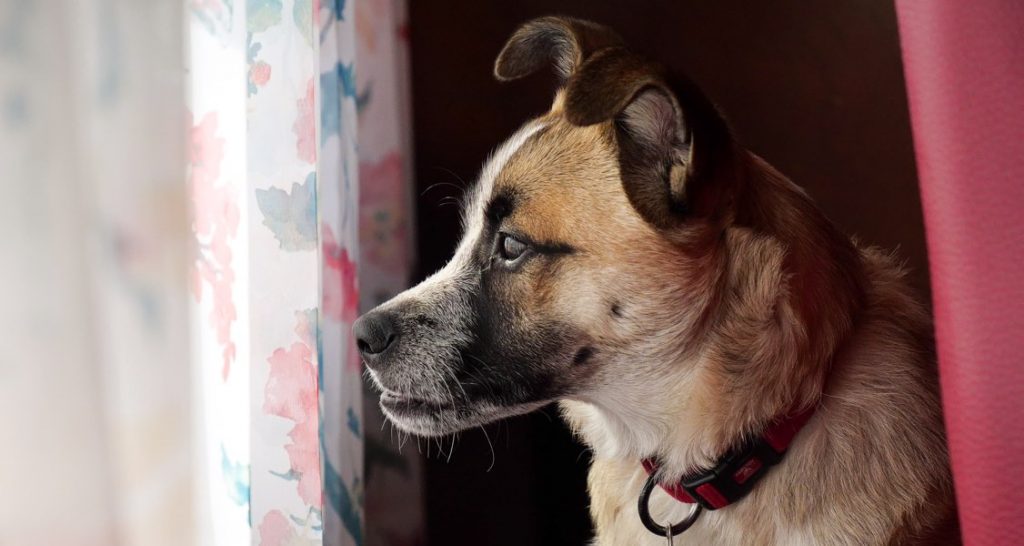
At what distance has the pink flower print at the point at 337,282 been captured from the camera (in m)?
1.52

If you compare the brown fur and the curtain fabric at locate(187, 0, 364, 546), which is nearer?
the brown fur

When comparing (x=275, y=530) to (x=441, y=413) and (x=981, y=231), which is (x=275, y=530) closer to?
(x=441, y=413)

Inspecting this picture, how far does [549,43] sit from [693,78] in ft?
4.12

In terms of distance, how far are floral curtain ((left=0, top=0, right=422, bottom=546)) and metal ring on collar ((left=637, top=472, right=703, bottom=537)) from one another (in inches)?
22.3

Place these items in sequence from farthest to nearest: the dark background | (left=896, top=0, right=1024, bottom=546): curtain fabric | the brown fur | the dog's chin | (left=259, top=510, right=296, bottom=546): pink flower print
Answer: the dark background
(left=259, top=510, right=296, bottom=546): pink flower print
the dog's chin
the brown fur
(left=896, top=0, right=1024, bottom=546): curtain fabric

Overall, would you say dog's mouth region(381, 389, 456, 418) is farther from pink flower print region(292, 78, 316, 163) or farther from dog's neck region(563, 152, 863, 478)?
pink flower print region(292, 78, 316, 163)

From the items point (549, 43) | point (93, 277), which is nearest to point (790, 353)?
point (549, 43)

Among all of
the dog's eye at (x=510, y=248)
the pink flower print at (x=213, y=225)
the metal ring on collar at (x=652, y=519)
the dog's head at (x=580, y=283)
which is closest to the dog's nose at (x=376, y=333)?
the dog's head at (x=580, y=283)

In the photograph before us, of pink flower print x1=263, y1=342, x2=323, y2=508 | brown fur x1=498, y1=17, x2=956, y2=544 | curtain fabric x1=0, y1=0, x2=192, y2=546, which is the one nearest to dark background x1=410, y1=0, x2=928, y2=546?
brown fur x1=498, y1=17, x2=956, y2=544

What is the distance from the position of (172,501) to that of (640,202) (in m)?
0.89

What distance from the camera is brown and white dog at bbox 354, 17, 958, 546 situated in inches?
42.6

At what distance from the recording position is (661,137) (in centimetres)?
114

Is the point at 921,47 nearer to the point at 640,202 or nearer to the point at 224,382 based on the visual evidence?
the point at 640,202

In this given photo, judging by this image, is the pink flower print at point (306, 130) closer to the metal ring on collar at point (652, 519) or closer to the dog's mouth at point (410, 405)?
the dog's mouth at point (410, 405)
